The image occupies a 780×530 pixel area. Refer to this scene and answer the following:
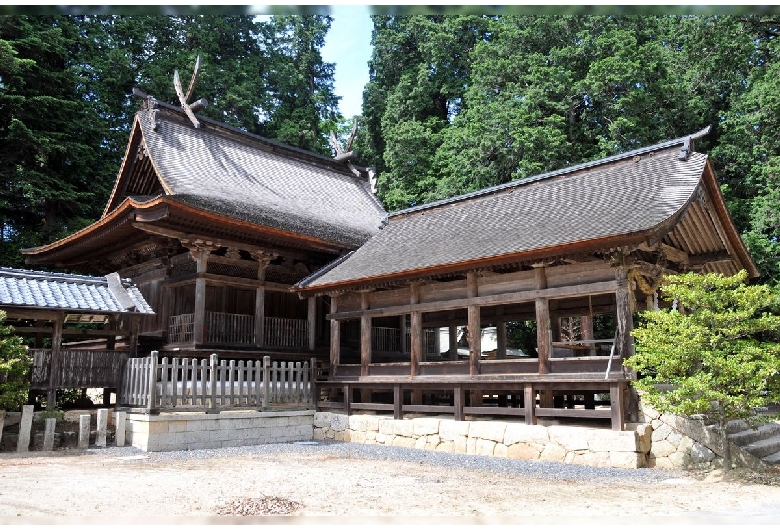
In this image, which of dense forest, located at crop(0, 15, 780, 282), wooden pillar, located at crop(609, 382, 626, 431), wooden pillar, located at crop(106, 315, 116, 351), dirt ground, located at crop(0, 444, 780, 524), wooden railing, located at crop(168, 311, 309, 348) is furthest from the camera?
dense forest, located at crop(0, 15, 780, 282)

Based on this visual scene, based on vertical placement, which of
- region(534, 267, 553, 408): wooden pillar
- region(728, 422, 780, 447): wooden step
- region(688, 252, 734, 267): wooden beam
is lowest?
region(728, 422, 780, 447): wooden step

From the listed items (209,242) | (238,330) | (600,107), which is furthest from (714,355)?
(600,107)

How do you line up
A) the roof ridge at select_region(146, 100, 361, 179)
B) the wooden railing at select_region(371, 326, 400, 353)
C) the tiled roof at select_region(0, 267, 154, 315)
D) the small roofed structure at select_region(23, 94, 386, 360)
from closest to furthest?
1. the tiled roof at select_region(0, 267, 154, 315)
2. the small roofed structure at select_region(23, 94, 386, 360)
3. the wooden railing at select_region(371, 326, 400, 353)
4. the roof ridge at select_region(146, 100, 361, 179)

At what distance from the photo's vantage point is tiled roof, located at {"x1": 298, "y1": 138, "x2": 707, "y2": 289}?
11422mm

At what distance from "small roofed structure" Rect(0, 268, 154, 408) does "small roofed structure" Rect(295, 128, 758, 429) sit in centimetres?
445

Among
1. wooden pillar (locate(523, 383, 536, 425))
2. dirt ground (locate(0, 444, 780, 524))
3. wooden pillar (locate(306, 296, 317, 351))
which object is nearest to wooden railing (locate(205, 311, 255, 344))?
wooden pillar (locate(306, 296, 317, 351))

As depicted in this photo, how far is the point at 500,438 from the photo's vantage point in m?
11.9

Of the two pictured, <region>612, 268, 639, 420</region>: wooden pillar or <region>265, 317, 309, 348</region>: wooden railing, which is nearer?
<region>612, 268, 639, 420</region>: wooden pillar

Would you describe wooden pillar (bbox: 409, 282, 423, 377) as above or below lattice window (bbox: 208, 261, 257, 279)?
below

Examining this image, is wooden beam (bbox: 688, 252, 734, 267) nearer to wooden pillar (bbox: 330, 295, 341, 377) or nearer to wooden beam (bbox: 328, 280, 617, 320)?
wooden beam (bbox: 328, 280, 617, 320)

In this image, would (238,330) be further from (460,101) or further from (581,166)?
(460,101)

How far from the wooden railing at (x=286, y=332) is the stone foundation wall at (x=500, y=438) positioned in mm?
2684

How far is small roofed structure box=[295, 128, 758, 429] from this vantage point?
11.1 metres

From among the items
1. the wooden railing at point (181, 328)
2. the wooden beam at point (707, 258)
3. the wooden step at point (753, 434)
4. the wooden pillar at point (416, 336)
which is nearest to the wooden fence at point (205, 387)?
the wooden railing at point (181, 328)
